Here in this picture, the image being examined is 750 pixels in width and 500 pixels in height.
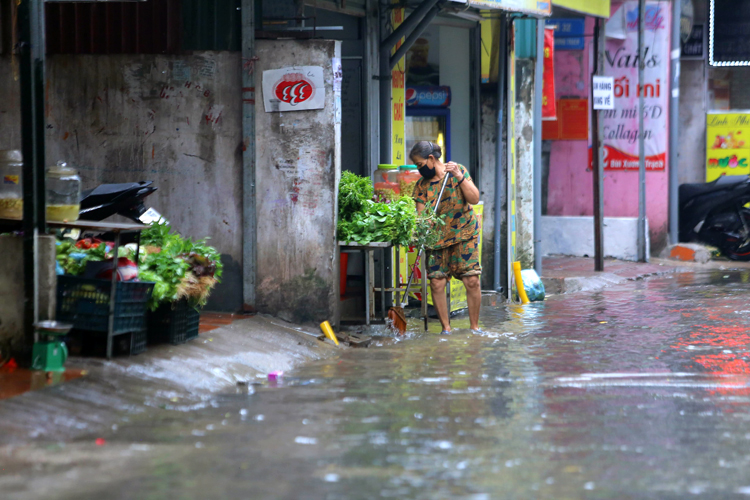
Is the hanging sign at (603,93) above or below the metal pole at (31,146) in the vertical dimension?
above

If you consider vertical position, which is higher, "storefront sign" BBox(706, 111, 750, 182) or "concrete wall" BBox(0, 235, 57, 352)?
"storefront sign" BBox(706, 111, 750, 182)

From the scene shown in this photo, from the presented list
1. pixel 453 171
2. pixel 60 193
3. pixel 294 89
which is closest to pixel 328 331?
pixel 453 171

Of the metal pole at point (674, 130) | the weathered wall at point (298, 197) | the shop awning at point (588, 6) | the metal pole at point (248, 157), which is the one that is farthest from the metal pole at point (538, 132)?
the metal pole at point (248, 157)

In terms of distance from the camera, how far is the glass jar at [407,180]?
928 centimetres

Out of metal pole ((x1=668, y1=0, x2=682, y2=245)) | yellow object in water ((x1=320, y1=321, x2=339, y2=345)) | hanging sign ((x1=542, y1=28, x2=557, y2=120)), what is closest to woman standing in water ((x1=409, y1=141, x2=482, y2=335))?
yellow object in water ((x1=320, y1=321, x2=339, y2=345))

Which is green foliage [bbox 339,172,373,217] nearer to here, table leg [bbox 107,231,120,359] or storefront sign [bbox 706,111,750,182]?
table leg [bbox 107,231,120,359]

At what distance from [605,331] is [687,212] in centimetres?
987

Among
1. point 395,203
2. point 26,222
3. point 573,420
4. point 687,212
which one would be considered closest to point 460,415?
point 573,420

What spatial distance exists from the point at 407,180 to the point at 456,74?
352 centimetres

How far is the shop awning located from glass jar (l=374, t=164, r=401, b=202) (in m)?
6.01

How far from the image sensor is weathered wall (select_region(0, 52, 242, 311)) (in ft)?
27.0

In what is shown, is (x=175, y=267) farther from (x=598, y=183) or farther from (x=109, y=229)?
(x=598, y=183)

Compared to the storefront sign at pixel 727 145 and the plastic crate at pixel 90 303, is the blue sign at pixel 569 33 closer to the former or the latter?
the storefront sign at pixel 727 145

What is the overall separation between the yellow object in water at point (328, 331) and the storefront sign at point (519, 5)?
3.80 meters
